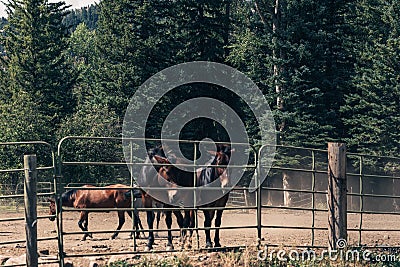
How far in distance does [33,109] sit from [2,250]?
2394 cm

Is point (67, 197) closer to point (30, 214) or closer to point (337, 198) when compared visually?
point (30, 214)

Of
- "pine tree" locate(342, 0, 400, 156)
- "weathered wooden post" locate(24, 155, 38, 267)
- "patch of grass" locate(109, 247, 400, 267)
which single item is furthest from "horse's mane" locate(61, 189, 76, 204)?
"pine tree" locate(342, 0, 400, 156)

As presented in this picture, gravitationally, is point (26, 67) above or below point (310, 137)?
above

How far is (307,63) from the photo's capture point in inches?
1298

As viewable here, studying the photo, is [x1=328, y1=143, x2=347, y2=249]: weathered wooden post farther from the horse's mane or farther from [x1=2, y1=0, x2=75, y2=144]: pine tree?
[x1=2, y1=0, x2=75, y2=144]: pine tree

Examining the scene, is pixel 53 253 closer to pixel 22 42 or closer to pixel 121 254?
pixel 121 254

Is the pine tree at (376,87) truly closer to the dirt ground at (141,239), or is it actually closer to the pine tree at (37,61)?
the dirt ground at (141,239)

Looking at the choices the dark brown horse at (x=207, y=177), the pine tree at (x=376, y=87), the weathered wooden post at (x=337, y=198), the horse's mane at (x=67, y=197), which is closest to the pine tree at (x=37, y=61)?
the pine tree at (x=376, y=87)

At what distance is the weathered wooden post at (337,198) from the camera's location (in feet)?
35.5

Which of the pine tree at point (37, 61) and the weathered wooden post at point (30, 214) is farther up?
the pine tree at point (37, 61)

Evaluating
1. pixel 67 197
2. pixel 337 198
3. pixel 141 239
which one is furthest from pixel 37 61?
pixel 337 198

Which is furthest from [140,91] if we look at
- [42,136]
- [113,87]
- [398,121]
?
[398,121]

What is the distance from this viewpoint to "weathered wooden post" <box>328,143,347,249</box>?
35.5 feet

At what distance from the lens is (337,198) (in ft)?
35.6
